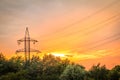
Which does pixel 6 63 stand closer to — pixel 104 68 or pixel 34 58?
pixel 34 58

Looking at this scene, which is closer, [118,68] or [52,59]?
[118,68]

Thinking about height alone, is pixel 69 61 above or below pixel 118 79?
above

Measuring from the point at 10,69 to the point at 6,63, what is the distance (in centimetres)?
226

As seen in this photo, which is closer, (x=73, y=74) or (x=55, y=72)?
(x=73, y=74)

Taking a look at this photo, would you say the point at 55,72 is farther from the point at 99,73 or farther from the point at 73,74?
the point at 99,73

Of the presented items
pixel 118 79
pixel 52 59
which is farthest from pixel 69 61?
pixel 118 79

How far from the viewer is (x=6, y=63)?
85.8 metres

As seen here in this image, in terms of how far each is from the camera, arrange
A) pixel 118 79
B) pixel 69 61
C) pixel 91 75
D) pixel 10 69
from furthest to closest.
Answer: pixel 69 61, pixel 10 69, pixel 91 75, pixel 118 79

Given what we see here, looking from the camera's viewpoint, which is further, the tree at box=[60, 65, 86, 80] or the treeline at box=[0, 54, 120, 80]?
the tree at box=[60, 65, 86, 80]

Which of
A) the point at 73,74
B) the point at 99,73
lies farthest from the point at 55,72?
the point at 99,73

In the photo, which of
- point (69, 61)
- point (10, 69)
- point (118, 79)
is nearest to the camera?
point (118, 79)

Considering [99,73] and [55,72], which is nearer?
[99,73]

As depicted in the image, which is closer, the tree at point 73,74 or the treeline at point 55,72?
the treeline at point 55,72

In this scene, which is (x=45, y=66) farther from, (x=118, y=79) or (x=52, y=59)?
(x=118, y=79)
